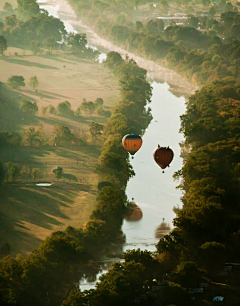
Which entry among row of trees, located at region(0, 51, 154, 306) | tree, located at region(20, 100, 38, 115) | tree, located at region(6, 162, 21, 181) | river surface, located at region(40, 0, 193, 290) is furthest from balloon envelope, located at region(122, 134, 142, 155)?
tree, located at region(20, 100, 38, 115)

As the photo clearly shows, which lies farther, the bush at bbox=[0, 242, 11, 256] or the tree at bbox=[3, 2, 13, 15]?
the tree at bbox=[3, 2, 13, 15]

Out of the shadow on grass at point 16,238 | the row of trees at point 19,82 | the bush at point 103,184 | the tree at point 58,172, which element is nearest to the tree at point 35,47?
the row of trees at point 19,82

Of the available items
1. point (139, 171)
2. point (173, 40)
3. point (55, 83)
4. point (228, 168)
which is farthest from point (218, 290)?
point (173, 40)

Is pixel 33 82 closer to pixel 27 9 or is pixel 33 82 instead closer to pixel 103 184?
pixel 103 184

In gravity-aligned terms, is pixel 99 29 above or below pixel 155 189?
above

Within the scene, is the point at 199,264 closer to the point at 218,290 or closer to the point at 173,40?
the point at 218,290

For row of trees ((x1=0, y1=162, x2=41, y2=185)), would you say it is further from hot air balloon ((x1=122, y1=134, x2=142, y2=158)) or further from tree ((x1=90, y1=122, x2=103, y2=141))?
tree ((x1=90, y1=122, x2=103, y2=141))
